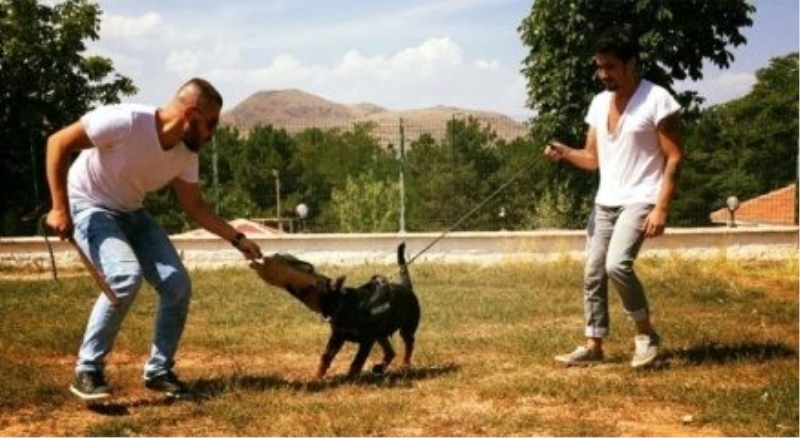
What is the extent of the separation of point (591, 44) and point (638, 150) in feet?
42.2

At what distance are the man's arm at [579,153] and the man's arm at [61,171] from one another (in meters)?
3.23

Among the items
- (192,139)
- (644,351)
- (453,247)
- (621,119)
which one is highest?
(621,119)

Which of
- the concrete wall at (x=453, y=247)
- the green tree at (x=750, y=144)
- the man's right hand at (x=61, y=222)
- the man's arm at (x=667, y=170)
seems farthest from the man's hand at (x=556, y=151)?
the green tree at (x=750, y=144)

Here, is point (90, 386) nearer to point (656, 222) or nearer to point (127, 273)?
point (127, 273)

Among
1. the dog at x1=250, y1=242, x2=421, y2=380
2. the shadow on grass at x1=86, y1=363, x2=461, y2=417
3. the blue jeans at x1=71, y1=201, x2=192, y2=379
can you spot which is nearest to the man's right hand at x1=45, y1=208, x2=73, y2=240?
the blue jeans at x1=71, y1=201, x2=192, y2=379

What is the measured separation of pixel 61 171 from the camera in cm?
450

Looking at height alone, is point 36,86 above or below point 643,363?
above

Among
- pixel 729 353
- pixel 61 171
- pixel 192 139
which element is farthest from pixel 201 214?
pixel 729 353

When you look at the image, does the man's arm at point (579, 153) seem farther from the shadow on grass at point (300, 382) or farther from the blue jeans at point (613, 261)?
the shadow on grass at point (300, 382)

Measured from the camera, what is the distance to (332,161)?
64062 millimetres

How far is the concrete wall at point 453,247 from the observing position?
539 inches

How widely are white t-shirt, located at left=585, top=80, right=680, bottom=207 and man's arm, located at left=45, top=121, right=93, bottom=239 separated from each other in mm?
3416

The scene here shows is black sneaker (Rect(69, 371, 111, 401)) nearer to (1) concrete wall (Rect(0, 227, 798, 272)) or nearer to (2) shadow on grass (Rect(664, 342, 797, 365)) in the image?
(2) shadow on grass (Rect(664, 342, 797, 365))

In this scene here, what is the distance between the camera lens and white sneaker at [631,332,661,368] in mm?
5516
